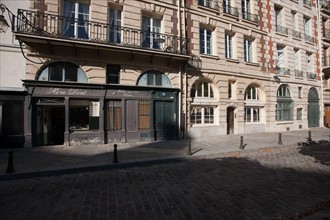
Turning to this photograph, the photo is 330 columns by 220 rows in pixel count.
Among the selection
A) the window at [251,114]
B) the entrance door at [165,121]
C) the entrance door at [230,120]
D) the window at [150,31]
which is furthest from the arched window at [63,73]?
the window at [251,114]

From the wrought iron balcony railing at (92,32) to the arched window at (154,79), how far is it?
56.9 inches

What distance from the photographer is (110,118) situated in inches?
392

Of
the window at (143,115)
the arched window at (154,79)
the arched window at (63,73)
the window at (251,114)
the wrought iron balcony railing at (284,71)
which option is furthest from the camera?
the wrought iron balcony railing at (284,71)

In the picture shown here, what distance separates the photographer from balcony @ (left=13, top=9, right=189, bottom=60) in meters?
8.26

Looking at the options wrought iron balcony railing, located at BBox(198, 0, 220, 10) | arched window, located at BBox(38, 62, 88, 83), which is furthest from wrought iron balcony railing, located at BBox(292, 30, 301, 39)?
arched window, located at BBox(38, 62, 88, 83)

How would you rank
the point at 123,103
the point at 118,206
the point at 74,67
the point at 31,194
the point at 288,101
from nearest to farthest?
the point at 118,206
the point at 31,194
the point at 74,67
the point at 123,103
the point at 288,101

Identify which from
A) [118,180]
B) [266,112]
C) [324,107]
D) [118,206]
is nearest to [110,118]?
[118,180]

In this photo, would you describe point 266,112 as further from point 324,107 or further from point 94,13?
point 94,13

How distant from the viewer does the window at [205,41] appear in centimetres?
1278

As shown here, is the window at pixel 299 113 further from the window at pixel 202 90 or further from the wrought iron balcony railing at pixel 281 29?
the window at pixel 202 90

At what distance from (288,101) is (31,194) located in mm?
19049

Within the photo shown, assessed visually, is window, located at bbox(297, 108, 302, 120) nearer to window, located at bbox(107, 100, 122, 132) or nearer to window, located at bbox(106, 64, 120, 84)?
window, located at bbox(107, 100, 122, 132)

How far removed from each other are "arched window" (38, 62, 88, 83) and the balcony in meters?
1.02

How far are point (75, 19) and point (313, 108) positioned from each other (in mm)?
22185
